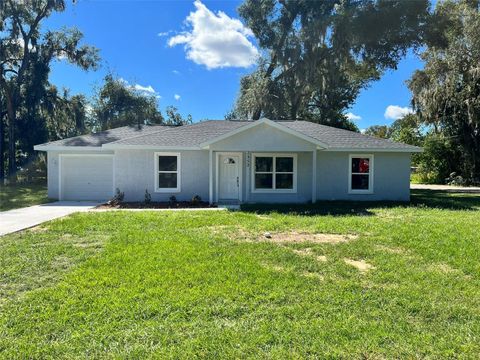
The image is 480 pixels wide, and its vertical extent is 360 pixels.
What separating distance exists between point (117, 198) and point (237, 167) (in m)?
5.19

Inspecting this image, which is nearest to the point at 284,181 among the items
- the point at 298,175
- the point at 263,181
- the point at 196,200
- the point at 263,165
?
the point at 298,175

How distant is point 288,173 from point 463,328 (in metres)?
11.2

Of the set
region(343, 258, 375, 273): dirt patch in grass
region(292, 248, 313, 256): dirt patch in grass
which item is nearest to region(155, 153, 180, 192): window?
region(292, 248, 313, 256): dirt patch in grass

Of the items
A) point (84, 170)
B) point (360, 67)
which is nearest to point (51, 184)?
point (84, 170)

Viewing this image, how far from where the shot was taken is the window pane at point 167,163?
14320 millimetres

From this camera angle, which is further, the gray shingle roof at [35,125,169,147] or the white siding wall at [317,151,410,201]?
the gray shingle roof at [35,125,169,147]

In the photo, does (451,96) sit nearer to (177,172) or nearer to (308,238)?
(177,172)

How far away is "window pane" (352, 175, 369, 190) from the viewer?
1514 cm

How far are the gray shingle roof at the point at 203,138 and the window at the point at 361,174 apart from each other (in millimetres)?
Answer: 734

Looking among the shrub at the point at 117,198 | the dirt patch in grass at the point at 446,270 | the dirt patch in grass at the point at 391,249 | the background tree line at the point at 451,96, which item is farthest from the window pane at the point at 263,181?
the background tree line at the point at 451,96

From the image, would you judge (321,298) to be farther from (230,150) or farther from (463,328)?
(230,150)

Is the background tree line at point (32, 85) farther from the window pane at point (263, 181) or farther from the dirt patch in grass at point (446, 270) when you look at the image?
the dirt patch in grass at point (446, 270)

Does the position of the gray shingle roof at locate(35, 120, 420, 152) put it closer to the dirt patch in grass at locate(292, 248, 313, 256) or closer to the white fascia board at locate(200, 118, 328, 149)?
the white fascia board at locate(200, 118, 328, 149)

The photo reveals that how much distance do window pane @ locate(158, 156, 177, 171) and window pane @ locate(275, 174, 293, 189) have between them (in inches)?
177
